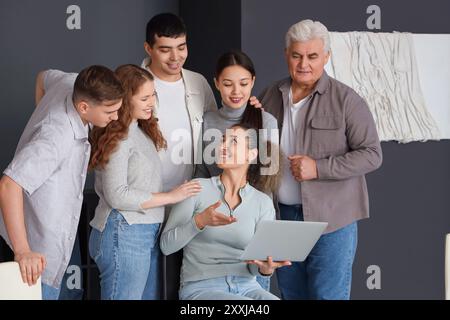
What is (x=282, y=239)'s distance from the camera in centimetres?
296

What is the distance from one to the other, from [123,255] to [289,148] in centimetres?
79

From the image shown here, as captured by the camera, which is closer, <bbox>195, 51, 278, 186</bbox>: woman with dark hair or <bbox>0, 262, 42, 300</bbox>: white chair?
<bbox>0, 262, 42, 300</bbox>: white chair

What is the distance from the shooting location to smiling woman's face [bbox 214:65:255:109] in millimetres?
3172

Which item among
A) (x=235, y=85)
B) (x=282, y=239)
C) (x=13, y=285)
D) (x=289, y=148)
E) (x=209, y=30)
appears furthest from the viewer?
(x=209, y=30)

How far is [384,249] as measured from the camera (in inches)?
173

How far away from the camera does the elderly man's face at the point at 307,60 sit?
3275 mm

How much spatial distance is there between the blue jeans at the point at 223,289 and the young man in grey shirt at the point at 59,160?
47 cm

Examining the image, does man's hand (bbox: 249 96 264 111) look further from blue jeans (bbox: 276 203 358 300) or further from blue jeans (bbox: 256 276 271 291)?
blue jeans (bbox: 256 276 271 291)

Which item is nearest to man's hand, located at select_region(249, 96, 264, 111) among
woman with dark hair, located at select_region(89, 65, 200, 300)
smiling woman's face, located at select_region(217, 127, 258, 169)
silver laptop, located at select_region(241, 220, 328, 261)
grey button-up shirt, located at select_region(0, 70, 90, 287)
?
smiling woman's face, located at select_region(217, 127, 258, 169)

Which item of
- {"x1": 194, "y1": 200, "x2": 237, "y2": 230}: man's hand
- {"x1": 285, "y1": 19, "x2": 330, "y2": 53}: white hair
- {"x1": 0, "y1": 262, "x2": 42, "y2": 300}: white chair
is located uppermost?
{"x1": 285, "y1": 19, "x2": 330, "y2": 53}: white hair

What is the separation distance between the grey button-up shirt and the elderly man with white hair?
85 centimetres

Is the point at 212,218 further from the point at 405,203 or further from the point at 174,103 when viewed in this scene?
the point at 405,203

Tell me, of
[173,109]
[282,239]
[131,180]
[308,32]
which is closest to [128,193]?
[131,180]

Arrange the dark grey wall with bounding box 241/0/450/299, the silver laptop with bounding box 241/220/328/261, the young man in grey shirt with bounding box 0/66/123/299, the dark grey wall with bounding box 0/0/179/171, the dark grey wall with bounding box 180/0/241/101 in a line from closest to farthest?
the young man in grey shirt with bounding box 0/66/123/299 → the silver laptop with bounding box 241/220/328/261 → the dark grey wall with bounding box 180/0/241/101 → the dark grey wall with bounding box 241/0/450/299 → the dark grey wall with bounding box 0/0/179/171
